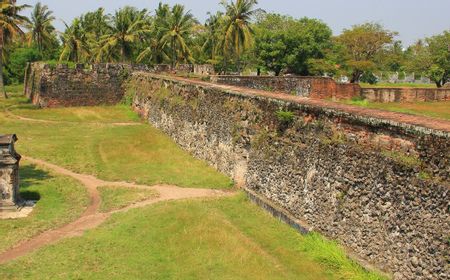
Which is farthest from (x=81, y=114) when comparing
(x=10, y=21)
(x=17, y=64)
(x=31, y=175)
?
(x=17, y=64)

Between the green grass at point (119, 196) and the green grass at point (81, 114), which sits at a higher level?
the green grass at point (81, 114)

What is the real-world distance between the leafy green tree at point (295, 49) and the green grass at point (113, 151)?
1616cm

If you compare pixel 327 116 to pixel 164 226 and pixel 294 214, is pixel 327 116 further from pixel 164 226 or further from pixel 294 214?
pixel 164 226

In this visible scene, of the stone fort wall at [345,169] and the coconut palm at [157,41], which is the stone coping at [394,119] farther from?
the coconut palm at [157,41]

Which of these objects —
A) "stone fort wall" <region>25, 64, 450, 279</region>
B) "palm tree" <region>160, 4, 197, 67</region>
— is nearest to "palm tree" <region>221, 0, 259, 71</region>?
"palm tree" <region>160, 4, 197, 67</region>

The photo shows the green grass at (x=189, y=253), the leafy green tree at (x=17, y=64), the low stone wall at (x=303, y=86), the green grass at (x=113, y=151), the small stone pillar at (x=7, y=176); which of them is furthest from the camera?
the leafy green tree at (x=17, y=64)

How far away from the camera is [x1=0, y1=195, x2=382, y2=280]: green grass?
714 centimetres

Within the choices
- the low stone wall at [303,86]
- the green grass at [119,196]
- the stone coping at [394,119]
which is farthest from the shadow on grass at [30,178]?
the low stone wall at [303,86]

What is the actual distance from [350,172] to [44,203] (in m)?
6.52

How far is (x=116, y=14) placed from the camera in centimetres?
3266

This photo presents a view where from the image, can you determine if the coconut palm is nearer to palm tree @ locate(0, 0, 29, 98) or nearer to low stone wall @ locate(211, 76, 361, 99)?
palm tree @ locate(0, 0, 29, 98)

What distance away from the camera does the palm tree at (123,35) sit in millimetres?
32188

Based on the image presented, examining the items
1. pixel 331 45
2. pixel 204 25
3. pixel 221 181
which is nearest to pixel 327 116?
pixel 221 181

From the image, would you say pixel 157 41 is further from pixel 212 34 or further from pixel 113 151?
pixel 113 151
